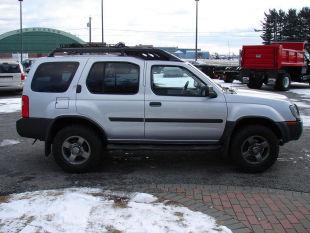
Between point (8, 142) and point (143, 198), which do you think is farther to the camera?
point (8, 142)

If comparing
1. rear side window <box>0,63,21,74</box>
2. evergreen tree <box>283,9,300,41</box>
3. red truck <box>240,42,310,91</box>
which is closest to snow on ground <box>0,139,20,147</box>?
rear side window <box>0,63,21,74</box>

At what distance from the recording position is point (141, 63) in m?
7.01

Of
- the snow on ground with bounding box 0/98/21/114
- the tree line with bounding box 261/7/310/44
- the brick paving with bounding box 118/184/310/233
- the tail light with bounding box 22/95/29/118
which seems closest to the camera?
the brick paving with bounding box 118/184/310/233

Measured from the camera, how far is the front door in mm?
6871

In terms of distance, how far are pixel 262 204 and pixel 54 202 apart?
8.06 feet

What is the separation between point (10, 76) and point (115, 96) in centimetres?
1427

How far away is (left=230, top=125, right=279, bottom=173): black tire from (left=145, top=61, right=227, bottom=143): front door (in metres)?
0.33

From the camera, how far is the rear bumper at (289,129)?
6.99 meters

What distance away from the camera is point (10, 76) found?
1998 centimetres

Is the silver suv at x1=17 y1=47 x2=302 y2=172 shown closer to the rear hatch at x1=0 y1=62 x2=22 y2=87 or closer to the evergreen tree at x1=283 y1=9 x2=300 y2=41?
the rear hatch at x1=0 y1=62 x2=22 y2=87

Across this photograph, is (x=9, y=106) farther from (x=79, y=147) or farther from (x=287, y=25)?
(x=287, y=25)

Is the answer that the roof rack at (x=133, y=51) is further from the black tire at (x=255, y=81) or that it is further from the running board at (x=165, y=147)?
the black tire at (x=255, y=81)

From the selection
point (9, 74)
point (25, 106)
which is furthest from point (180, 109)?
point (9, 74)

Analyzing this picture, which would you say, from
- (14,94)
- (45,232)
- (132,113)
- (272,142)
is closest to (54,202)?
(45,232)
